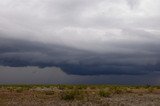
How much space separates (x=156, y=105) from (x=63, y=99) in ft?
47.2

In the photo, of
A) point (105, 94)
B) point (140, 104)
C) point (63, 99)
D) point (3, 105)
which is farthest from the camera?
point (105, 94)

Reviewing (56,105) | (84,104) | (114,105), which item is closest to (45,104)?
(56,105)

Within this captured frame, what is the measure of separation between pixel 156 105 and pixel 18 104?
17.7 m

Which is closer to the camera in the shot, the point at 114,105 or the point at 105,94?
the point at 114,105

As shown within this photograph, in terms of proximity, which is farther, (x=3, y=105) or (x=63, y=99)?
(x=63, y=99)

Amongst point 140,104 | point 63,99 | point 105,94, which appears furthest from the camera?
point 105,94

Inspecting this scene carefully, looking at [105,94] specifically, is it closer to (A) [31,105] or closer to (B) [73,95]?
(B) [73,95]

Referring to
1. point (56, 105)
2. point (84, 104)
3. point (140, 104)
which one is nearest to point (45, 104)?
point (56, 105)

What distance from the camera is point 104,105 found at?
48.0 metres

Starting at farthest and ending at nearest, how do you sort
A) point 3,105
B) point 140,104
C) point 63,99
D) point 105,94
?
point 105,94 → point 63,99 → point 140,104 → point 3,105

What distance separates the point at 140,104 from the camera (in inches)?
2018

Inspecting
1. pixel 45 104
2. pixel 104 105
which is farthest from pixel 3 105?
pixel 104 105

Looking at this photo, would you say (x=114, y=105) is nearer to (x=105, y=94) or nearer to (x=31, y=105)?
(x=31, y=105)

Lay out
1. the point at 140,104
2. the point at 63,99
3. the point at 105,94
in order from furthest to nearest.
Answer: the point at 105,94
the point at 63,99
the point at 140,104
